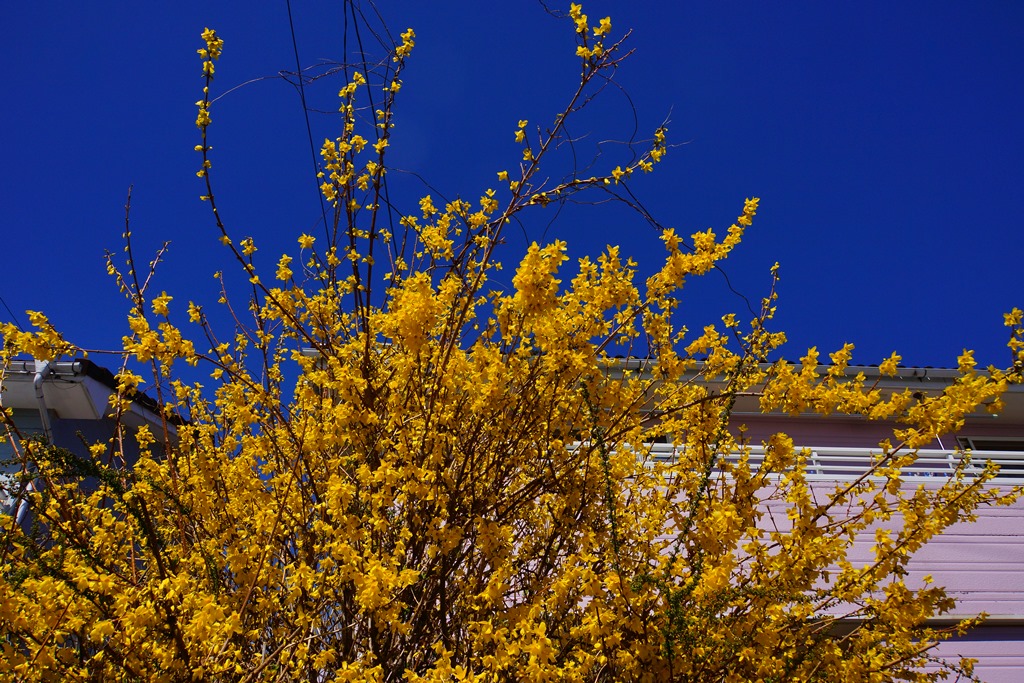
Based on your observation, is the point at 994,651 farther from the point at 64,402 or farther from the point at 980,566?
the point at 64,402

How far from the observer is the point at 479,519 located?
2.92m

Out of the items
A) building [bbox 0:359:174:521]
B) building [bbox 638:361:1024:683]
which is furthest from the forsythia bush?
building [bbox 0:359:174:521]

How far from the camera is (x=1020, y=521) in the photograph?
6.20 meters

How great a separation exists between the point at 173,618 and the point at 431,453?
1.21 m

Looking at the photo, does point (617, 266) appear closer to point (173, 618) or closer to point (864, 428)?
point (173, 618)

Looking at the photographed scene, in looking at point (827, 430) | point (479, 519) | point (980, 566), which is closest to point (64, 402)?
point (479, 519)

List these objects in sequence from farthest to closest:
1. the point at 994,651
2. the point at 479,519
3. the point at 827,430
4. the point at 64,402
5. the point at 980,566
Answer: the point at 827,430 < the point at 64,402 < the point at 980,566 < the point at 994,651 < the point at 479,519

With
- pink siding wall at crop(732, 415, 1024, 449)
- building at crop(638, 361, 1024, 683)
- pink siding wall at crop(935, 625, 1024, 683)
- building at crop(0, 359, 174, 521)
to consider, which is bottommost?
pink siding wall at crop(935, 625, 1024, 683)

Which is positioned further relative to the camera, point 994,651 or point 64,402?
point 64,402

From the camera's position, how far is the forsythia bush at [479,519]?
2797 millimetres

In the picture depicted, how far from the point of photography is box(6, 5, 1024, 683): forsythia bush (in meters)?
2.80

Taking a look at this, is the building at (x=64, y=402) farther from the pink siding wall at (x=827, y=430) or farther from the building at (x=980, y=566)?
the pink siding wall at (x=827, y=430)

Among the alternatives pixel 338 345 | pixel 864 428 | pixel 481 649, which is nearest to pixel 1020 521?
pixel 864 428

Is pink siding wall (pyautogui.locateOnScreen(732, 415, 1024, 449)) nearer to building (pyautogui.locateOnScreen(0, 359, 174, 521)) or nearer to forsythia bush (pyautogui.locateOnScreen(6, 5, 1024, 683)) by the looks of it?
forsythia bush (pyautogui.locateOnScreen(6, 5, 1024, 683))
